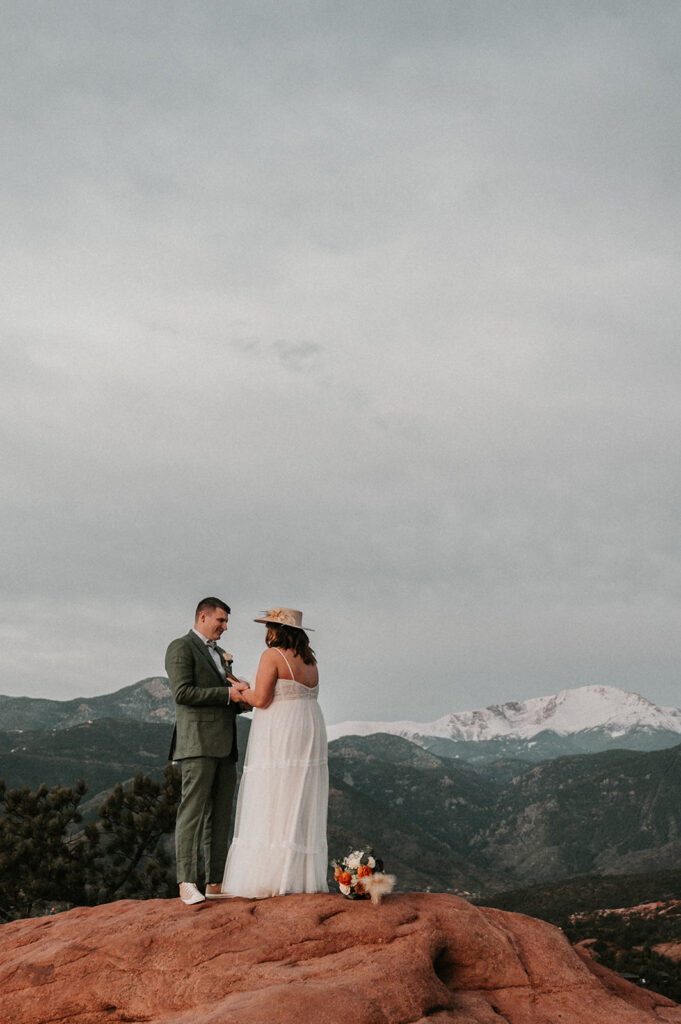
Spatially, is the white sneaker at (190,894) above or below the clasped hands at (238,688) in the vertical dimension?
below

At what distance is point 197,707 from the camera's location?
372 inches

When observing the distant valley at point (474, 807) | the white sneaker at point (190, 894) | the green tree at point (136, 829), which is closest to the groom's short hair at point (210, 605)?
the white sneaker at point (190, 894)

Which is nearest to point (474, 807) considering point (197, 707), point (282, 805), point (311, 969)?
point (282, 805)

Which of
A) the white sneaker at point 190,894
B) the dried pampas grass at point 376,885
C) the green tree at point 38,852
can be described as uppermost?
the dried pampas grass at point 376,885

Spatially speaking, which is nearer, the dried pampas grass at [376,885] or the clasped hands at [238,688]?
the dried pampas grass at [376,885]

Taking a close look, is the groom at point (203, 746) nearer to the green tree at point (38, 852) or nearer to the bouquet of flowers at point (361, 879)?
the bouquet of flowers at point (361, 879)

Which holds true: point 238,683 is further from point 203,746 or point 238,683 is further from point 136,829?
point 136,829

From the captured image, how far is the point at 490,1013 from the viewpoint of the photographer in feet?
24.5

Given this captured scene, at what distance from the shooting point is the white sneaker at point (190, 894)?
8945 mm

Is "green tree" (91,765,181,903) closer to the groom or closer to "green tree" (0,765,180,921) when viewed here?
"green tree" (0,765,180,921)

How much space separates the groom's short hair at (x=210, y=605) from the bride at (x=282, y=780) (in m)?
0.76

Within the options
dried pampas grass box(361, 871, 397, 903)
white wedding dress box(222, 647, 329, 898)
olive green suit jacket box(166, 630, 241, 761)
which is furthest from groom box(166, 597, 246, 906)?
dried pampas grass box(361, 871, 397, 903)

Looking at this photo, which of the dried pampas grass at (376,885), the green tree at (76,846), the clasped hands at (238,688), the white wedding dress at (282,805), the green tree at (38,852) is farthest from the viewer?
the green tree at (76,846)

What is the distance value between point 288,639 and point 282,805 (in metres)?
1.85
